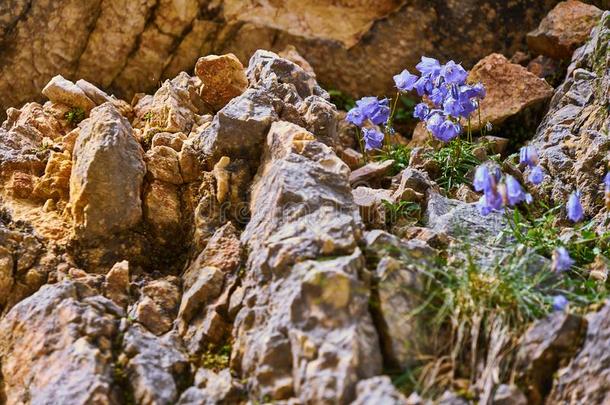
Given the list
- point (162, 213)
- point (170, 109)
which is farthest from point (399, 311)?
point (170, 109)

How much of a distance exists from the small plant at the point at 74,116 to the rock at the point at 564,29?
386 centimetres

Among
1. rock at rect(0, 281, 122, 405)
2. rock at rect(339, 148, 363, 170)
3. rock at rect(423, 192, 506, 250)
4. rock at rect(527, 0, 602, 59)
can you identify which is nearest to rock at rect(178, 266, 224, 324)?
rock at rect(0, 281, 122, 405)

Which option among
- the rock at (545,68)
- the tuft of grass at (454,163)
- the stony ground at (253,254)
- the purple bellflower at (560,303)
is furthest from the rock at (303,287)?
the rock at (545,68)

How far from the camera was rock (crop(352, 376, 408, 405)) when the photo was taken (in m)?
3.47

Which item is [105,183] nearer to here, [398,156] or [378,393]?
[378,393]

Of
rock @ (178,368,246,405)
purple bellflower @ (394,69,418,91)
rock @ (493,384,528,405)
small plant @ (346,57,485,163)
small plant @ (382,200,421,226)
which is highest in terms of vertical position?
purple bellflower @ (394,69,418,91)

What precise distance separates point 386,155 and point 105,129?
2.18 meters

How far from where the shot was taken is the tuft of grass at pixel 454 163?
566 cm

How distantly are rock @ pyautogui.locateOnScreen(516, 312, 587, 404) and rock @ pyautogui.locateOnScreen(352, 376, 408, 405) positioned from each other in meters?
0.62

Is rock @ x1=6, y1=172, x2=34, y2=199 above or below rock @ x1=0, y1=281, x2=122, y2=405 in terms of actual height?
above

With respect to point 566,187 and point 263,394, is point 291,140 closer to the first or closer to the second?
point 263,394

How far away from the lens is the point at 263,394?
150 inches

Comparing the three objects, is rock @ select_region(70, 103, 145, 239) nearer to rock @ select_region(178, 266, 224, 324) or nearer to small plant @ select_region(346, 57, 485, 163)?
rock @ select_region(178, 266, 224, 324)

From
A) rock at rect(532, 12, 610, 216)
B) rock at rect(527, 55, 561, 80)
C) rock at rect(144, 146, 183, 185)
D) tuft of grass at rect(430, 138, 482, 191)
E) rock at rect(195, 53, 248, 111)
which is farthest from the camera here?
rock at rect(527, 55, 561, 80)
